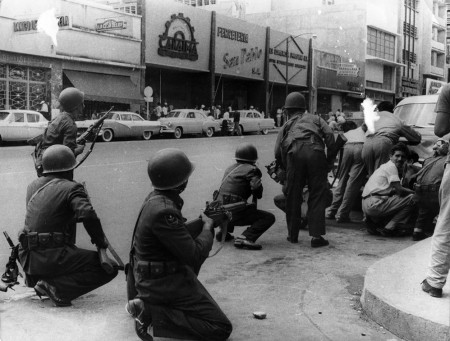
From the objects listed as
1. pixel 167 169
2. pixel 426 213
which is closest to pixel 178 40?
pixel 426 213

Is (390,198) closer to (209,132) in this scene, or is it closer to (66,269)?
(66,269)

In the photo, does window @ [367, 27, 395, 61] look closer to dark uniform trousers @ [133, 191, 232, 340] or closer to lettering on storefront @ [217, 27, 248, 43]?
lettering on storefront @ [217, 27, 248, 43]

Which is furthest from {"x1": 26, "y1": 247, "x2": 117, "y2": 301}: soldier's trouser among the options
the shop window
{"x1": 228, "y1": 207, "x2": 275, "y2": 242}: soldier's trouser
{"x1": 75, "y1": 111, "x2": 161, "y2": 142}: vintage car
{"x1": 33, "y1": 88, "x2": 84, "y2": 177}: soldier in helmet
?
the shop window

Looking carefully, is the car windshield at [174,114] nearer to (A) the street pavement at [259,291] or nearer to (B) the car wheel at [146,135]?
(B) the car wheel at [146,135]

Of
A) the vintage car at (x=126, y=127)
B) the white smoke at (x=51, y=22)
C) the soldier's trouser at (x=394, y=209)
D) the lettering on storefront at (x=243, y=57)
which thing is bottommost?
the soldier's trouser at (x=394, y=209)

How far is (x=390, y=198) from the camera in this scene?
268 inches

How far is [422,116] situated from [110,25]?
20887mm

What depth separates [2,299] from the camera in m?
4.45

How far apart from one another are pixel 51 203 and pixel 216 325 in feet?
4.99

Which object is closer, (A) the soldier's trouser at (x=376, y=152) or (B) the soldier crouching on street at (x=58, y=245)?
(B) the soldier crouching on street at (x=58, y=245)

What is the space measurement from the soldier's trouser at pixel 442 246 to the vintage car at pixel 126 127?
18271 millimetres

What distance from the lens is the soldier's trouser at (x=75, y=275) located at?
4262 mm

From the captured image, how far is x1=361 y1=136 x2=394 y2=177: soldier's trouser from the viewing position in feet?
24.2

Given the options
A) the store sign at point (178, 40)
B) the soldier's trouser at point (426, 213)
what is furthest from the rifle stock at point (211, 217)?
the store sign at point (178, 40)
